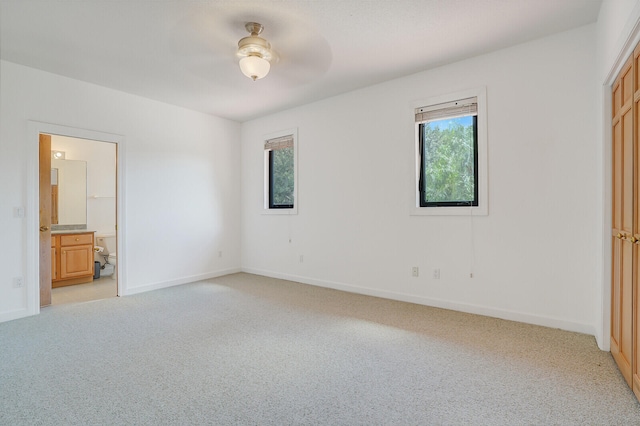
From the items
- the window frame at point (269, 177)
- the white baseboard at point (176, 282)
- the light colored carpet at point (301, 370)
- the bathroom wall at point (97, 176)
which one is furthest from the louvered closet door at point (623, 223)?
the bathroom wall at point (97, 176)

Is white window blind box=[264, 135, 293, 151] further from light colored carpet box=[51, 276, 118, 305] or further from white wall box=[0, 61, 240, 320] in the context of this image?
light colored carpet box=[51, 276, 118, 305]

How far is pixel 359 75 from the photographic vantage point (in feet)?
12.8

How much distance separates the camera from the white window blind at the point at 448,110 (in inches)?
137

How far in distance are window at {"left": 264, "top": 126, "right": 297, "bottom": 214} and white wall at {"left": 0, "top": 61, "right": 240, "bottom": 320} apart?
2.22 feet

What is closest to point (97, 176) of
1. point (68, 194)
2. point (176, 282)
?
point (68, 194)

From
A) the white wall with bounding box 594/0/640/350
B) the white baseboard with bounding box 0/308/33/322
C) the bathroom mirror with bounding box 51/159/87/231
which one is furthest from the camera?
the bathroom mirror with bounding box 51/159/87/231

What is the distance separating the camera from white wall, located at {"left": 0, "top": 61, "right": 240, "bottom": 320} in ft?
11.4

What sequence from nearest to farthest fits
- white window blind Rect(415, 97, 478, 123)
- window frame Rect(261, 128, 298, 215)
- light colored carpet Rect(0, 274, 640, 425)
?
1. light colored carpet Rect(0, 274, 640, 425)
2. white window blind Rect(415, 97, 478, 123)
3. window frame Rect(261, 128, 298, 215)

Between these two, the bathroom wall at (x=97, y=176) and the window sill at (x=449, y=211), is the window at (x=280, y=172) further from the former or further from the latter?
the bathroom wall at (x=97, y=176)

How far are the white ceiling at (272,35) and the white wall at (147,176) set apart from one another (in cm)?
35

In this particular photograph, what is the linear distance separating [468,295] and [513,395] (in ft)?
5.39

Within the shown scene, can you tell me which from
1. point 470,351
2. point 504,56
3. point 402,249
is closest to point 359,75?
point 504,56

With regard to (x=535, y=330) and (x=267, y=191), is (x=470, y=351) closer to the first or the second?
(x=535, y=330)

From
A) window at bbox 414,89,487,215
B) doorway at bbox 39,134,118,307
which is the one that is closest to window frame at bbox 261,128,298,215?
window at bbox 414,89,487,215
